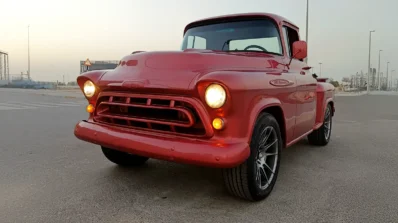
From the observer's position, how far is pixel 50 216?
270 centimetres

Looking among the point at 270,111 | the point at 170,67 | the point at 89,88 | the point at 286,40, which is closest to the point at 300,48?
the point at 286,40

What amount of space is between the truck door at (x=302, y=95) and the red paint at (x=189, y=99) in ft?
1.33

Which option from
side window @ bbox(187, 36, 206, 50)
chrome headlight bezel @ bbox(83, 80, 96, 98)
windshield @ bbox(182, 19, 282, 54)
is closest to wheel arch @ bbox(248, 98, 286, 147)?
windshield @ bbox(182, 19, 282, 54)

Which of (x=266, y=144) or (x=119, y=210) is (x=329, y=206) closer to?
(x=266, y=144)

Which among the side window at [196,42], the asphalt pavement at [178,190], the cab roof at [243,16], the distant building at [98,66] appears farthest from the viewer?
the distant building at [98,66]

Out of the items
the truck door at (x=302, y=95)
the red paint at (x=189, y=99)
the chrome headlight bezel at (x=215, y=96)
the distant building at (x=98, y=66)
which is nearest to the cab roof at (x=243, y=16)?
the truck door at (x=302, y=95)

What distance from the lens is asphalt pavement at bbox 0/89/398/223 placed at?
2.75 meters

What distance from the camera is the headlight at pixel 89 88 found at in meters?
3.38

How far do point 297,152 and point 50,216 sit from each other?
12.3 ft

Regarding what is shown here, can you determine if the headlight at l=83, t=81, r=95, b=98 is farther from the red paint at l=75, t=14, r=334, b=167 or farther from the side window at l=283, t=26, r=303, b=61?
the side window at l=283, t=26, r=303, b=61

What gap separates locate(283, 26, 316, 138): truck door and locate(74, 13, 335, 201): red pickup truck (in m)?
0.09

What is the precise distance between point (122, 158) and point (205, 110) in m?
1.74

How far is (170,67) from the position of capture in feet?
9.68

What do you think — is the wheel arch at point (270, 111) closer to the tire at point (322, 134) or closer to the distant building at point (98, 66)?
the distant building at point (98, 66)
